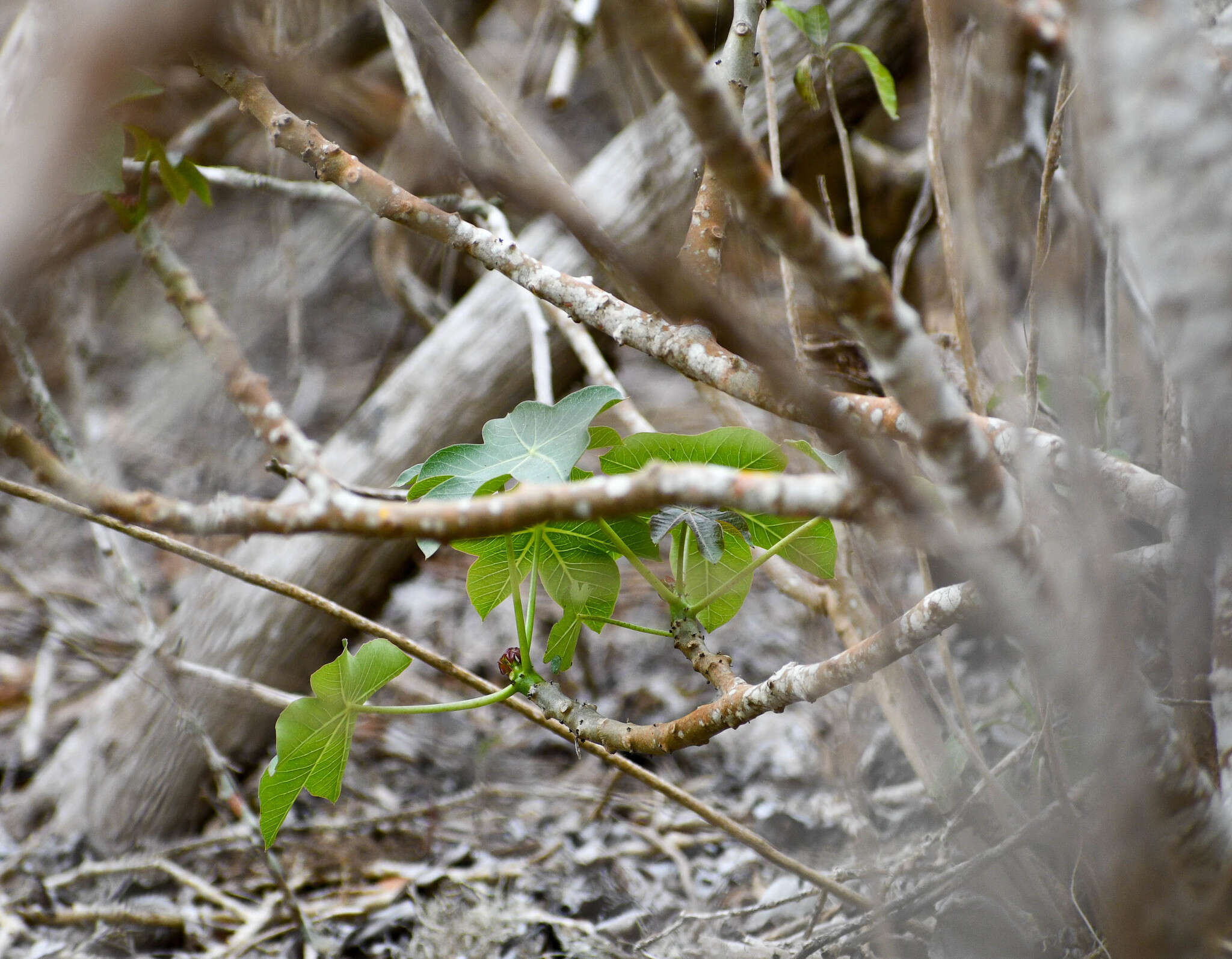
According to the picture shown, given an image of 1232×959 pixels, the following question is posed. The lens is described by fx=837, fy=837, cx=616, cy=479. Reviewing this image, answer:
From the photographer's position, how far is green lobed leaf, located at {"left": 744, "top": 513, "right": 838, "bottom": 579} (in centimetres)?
57

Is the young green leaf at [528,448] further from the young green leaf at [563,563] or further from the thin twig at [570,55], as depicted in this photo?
the thin twig at [570,55]

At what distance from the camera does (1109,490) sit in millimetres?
491

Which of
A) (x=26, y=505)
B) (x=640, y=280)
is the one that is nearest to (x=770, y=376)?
(x=640, y=280)

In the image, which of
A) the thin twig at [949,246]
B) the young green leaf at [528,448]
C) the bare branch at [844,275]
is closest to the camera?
the bare branch at [844,275]

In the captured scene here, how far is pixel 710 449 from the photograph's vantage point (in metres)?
0.55

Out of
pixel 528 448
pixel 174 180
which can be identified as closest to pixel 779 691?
pixel 528 448

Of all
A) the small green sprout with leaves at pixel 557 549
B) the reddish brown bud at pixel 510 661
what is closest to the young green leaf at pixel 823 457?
the small green sprout with leaves at pixel 557 549

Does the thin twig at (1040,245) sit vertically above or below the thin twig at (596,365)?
above

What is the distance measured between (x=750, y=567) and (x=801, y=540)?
4 cm

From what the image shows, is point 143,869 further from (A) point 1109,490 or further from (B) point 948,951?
(A) point 1109,490

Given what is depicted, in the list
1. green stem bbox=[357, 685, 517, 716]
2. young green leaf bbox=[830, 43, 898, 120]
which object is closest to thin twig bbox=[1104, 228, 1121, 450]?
young green leaf bbox=[830, 43, 898, 120]

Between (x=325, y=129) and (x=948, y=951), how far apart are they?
1677 millimetres

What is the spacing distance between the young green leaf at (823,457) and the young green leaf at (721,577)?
0.08 meters

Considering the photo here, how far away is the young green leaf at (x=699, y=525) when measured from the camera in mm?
537
